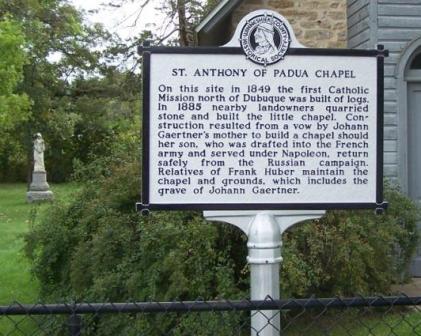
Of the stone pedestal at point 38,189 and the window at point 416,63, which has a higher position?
the window at point 416,63

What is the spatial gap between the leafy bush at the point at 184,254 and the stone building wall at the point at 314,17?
3678mm

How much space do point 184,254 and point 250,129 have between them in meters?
2.30

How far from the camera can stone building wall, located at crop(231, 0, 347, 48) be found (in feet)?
32.3

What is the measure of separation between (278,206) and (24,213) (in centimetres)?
1918

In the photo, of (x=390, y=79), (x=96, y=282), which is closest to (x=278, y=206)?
(x=96, y=282)

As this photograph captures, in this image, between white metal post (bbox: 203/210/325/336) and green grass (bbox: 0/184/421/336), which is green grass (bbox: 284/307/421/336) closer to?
green grass (bbox: 0/184/421/336)

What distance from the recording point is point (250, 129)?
11.7 ft

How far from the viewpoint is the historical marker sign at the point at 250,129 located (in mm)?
3525

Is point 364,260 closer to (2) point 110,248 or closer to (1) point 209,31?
(2) point 110,248

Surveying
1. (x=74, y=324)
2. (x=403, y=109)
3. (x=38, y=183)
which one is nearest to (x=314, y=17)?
(x=403, y=109)

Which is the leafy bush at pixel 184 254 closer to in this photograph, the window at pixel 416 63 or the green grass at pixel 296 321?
the green grass at pixel 296 321

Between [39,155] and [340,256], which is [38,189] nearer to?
[39,155]

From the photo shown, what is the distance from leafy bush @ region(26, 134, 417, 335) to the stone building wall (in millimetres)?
3678

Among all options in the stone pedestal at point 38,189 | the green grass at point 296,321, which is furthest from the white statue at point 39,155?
the green grass at point 296,321
